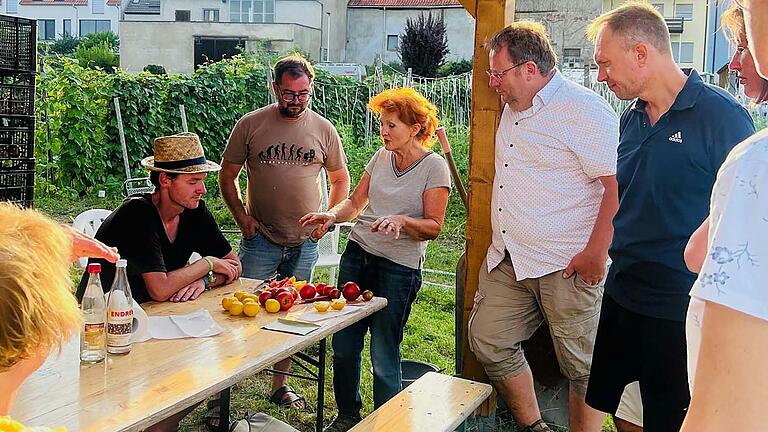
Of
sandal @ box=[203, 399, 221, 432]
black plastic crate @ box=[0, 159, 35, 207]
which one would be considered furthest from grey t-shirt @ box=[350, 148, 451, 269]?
black plastic crate @ box=[0, 159, 35, 207]

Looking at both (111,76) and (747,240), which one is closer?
(747,240)

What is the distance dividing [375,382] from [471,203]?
1009mm

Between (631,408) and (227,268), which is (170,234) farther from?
(631,408)

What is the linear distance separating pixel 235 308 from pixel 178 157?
724 mm

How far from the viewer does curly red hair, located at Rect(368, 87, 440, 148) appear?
3.88 metres

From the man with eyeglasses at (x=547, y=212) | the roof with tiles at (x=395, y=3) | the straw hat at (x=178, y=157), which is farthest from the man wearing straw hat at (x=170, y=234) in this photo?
the roof with tiles at (x=395, y=3)

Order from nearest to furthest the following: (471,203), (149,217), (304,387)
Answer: (149,217) → (471,203) → (304,387)

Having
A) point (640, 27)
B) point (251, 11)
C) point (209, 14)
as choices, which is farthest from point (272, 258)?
point (209, 14)

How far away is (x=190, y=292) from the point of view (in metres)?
3.21

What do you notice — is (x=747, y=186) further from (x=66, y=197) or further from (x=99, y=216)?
(x=66, y=197)

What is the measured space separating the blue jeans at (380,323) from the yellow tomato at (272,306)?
2.73 feet

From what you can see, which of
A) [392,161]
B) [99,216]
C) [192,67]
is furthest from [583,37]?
[192,67]

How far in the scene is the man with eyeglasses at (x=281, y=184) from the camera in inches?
169

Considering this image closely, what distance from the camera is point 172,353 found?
2.57 metres
